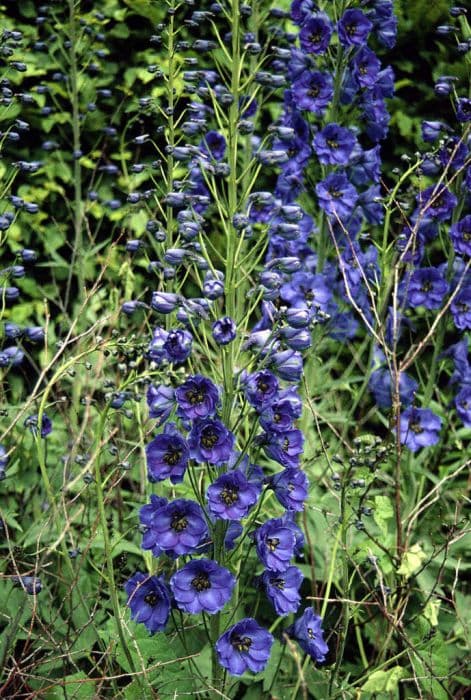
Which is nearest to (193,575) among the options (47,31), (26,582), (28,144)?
(26,582)

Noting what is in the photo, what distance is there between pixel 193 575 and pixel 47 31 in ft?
12.9

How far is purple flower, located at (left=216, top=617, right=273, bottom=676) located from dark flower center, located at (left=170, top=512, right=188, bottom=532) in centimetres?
28

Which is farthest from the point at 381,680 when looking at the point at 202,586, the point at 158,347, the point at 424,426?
the point at 424,426

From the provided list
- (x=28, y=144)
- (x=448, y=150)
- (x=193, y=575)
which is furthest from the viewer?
(x=28, y=144)

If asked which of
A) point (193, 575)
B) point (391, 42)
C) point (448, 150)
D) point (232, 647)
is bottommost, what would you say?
point (232, 647)

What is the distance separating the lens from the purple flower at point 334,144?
3.07 meters

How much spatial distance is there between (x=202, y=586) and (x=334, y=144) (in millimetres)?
1775

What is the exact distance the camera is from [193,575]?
2.04 meters

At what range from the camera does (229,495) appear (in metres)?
2.02

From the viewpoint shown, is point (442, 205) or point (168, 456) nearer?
point (168, 456)

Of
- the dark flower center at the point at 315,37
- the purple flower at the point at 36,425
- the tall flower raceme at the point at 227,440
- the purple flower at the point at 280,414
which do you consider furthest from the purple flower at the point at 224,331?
the dark flower center at the point at 315,37

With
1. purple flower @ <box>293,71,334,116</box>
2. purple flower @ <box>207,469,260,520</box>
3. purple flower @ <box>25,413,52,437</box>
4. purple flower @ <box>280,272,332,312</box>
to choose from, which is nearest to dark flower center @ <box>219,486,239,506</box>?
purple flower @ <box>207,469,260,520</box>

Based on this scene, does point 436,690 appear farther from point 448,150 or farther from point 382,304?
point 448,150

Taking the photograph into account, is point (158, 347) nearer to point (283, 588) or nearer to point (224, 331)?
point (224, 331)
